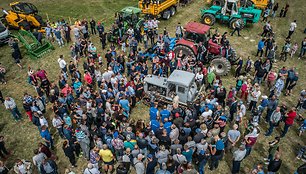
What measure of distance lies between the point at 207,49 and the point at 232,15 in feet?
19.9

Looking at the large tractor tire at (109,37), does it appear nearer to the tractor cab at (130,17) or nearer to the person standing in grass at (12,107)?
the tractor cab at (130,17)

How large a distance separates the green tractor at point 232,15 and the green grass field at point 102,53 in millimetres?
793

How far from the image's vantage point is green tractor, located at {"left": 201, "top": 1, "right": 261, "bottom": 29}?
20203 millimetres

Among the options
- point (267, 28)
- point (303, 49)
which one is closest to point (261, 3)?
point (267, 28)

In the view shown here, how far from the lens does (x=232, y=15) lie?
20.4 meters

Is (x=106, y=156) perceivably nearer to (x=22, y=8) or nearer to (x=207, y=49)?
(x=207, y=49)

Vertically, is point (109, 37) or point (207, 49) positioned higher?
point (207, 49)

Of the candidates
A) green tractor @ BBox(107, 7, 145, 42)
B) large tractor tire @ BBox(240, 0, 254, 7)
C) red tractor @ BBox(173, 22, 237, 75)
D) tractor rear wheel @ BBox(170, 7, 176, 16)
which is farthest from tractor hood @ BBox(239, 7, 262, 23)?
green tractor @ BBox(107, 7, 145, 42)

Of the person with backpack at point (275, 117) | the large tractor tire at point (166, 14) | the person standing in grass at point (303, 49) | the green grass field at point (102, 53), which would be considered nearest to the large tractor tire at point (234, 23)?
the green grass field at point (102, 53)

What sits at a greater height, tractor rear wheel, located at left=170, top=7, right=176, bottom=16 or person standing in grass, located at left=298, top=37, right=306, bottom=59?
tractor rear wheel, located at left=170, top=7, right=176, bottom=16

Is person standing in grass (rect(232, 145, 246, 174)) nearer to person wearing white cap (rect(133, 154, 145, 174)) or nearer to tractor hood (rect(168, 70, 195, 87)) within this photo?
person wearing white cap (rect(133, 154, 145, 174))

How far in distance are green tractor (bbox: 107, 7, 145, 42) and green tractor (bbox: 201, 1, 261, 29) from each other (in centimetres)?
565

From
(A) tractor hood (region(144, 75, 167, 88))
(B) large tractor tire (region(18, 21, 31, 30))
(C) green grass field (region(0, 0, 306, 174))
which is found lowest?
(C) green grass field (region(0, 0, 306, 174))

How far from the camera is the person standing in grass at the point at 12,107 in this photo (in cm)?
1198
